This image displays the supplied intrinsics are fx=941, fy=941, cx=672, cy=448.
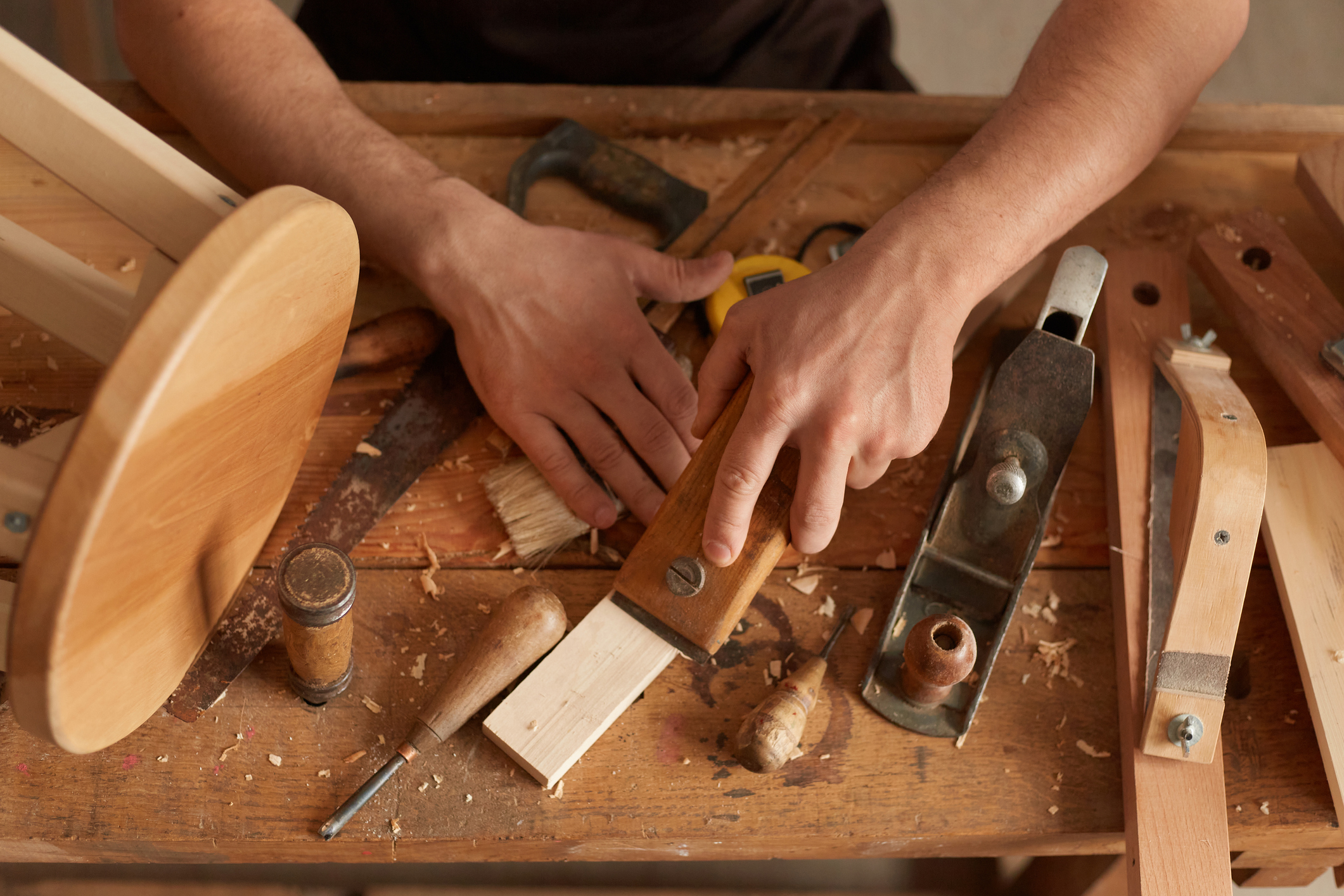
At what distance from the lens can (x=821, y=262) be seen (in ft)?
4.16

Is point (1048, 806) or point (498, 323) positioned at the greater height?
point (498, 323)

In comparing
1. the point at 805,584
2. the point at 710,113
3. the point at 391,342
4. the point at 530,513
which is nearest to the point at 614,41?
the point at 710,113

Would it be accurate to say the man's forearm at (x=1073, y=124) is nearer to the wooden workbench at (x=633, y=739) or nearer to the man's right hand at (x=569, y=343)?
the wooden workbench at (x=633, y=739)

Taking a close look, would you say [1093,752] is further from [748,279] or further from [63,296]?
[63,296]

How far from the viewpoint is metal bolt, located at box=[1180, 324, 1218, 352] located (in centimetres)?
112

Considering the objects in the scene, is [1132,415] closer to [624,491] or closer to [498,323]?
[624,491]

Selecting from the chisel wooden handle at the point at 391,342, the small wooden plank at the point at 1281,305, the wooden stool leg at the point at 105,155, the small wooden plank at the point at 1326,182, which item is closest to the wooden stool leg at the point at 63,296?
the wooden stool leg at the point at 105,155

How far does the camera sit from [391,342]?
3.67 ft

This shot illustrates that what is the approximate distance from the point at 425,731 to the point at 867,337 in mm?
598

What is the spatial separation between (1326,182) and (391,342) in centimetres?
122

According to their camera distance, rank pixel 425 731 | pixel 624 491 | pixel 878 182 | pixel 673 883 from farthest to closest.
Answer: pixel 673 883, pixel 878 182, pixel 624 491, pixel 425 731

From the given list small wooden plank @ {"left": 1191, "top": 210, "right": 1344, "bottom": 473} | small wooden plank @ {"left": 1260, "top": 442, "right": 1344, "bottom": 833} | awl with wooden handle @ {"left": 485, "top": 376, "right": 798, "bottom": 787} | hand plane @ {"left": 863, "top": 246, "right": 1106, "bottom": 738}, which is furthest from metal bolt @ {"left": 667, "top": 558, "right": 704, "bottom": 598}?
small wooden plank @ {"left": 1191, "top": 210, "right": 1344, "bottom": 473}

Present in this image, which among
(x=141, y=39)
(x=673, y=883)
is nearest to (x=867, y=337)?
(x=141, y=39)

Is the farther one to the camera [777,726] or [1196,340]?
[1196,340]
